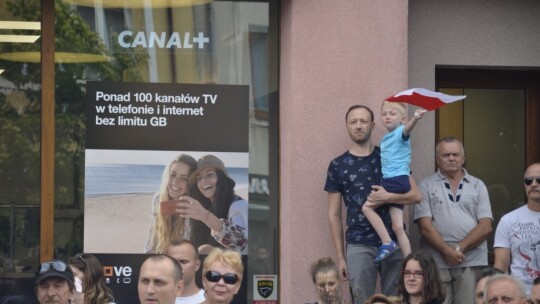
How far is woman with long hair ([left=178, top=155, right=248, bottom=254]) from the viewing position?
39.2 ft

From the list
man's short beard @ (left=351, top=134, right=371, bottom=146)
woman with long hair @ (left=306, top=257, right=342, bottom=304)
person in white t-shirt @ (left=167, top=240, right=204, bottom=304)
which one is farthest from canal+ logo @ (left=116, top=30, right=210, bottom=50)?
woman with long hair @ (left=306, top=257, right=342, bottom=304)

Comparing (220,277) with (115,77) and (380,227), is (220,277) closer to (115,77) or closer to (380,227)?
(380,227)

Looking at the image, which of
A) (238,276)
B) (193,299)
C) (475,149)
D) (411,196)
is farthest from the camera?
(475,149)

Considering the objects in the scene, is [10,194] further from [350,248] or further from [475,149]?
[475,149]

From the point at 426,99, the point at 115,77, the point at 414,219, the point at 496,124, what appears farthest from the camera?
the point at 496,124

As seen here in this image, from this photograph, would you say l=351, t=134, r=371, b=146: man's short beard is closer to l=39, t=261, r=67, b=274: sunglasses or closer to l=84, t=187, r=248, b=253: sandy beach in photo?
l=84, t=187, r=248, b=253: sandy beach in photo

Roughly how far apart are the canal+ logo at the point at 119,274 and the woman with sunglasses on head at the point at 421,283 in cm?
271

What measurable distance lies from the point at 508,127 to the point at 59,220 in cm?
457

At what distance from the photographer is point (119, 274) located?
1184 cm

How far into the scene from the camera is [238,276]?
8758mm

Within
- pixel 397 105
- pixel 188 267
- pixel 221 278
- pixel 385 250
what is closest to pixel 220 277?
pixel 221 278

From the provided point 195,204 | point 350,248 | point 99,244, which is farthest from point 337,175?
point 99,244

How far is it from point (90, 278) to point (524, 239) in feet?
12.4

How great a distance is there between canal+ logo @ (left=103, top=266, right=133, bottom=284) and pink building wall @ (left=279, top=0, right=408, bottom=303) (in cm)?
144
